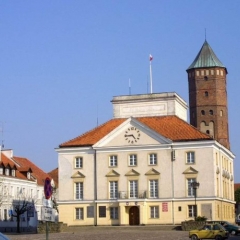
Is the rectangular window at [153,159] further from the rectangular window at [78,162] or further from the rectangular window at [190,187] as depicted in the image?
the rectangular window at [78,162]

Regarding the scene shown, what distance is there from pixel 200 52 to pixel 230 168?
36.3m

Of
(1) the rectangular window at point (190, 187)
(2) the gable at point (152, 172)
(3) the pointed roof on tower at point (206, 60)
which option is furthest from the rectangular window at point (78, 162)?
(3) the pointed roof on tower at point (206, 60)

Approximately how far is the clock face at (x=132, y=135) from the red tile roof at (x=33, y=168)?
25.9 metres

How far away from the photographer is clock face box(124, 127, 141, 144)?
7019 cm

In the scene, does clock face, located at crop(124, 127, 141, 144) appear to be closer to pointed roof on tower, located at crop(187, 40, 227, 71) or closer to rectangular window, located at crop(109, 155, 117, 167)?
rectangular window, located at crop(109, 155, 117, 167)

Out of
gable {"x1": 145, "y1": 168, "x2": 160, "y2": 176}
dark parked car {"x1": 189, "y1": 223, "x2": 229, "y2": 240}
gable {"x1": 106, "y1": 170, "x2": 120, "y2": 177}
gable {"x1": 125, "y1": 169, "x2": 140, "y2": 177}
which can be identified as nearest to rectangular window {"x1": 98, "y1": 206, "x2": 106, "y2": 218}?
gable {"x1": 106, "y1": 170, "x2": 120, "y2": 177}

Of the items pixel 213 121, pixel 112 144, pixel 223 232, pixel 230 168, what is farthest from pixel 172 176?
pixel 213 121

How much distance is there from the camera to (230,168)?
265ft

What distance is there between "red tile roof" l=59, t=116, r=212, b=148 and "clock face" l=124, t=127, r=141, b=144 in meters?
1.45

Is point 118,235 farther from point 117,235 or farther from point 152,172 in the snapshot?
point 152,172

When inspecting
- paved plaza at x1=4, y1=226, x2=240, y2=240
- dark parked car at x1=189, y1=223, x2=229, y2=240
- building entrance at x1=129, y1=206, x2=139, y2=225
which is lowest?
paved plaza at x1=4, y1=226, x2=240, y2=240

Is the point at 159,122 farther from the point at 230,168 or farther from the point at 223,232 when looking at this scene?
the point at 223,232

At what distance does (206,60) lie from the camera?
366 feet

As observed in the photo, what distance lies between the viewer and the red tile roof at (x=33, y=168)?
94.2 m
